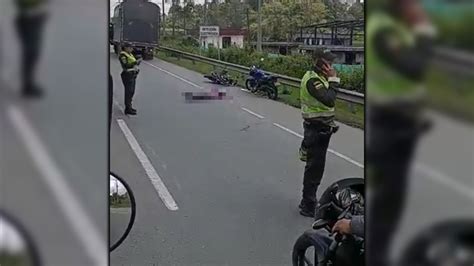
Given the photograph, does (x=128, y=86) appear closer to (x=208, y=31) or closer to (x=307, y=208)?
(x=208, y=31)

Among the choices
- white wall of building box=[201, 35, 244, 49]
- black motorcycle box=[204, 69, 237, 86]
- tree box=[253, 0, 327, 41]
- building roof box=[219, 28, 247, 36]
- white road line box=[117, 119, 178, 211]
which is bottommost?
white road line box=[117, 119, 178, 211]

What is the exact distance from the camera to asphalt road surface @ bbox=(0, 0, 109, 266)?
1579 mm

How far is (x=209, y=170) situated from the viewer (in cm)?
218

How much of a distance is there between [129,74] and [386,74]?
0.86m

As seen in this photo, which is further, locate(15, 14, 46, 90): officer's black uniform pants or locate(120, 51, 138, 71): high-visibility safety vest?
locate(120, 51, 138, 71): high-visibility safety vest

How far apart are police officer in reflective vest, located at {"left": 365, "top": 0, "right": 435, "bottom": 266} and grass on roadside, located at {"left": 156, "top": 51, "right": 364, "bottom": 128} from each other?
269 millimetres

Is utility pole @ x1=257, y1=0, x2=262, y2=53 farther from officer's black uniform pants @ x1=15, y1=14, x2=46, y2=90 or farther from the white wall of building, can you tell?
officer's black uniform pants @ x1=15, y1=14, x2=46, y2=90

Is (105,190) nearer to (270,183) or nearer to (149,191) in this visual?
(149,191)

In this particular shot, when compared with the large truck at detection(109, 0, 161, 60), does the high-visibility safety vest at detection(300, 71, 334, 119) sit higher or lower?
lower

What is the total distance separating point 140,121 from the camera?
6.92ft

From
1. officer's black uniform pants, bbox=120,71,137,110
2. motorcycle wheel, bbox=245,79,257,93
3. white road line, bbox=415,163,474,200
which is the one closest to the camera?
white road line, bbox=415,163,474,200

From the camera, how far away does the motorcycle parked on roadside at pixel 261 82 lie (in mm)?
2208

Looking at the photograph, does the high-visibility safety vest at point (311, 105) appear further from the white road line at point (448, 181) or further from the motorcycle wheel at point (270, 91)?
the white road line at point (448, 181)

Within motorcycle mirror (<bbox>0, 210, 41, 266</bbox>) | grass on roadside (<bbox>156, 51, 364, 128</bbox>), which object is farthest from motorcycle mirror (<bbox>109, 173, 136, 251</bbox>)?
grass on roadside (<bbox>156, 51, 364, 128</bbox>)
